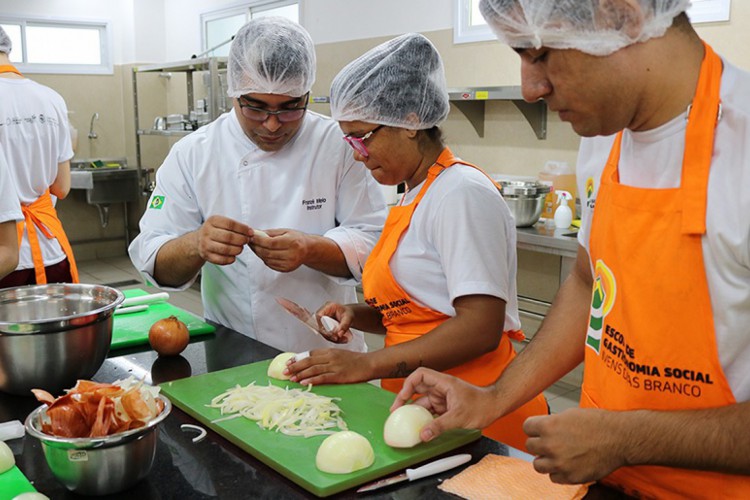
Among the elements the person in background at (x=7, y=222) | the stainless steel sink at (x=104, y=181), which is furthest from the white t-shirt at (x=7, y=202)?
the stainless steel sink at (x=104, y=181)

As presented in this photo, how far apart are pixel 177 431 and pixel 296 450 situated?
0.28 meters

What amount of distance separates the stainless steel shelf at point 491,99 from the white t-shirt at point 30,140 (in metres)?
2.13

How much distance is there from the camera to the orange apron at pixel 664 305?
3.52ft

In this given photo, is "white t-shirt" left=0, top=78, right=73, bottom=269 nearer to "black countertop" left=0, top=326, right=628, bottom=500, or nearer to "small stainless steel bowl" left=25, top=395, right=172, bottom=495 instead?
"black countertop" left=0, top=326, right=628, bottom=500

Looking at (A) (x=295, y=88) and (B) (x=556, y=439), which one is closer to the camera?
(B) (x=556, y=439)

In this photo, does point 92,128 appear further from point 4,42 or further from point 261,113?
point 261,113

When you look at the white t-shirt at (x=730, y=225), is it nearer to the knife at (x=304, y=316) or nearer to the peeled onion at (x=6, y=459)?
the knife at (x=304, y=316)

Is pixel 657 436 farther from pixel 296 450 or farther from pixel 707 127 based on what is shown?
pixel 296 450

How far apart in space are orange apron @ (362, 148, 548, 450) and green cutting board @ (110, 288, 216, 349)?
575 mm

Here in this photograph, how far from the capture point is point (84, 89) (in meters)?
7.45

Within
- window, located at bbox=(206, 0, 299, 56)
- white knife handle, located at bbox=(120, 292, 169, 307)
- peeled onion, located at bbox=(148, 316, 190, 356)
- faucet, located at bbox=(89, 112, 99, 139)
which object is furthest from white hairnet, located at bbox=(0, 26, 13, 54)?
faucet, located at bbox=(89, 112, 99, 139)

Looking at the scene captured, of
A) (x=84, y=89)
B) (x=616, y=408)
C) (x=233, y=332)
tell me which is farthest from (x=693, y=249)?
(x=84, y=89)

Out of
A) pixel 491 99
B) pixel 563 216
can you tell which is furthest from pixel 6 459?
pixel 491 99

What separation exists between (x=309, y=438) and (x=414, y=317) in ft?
1.78
